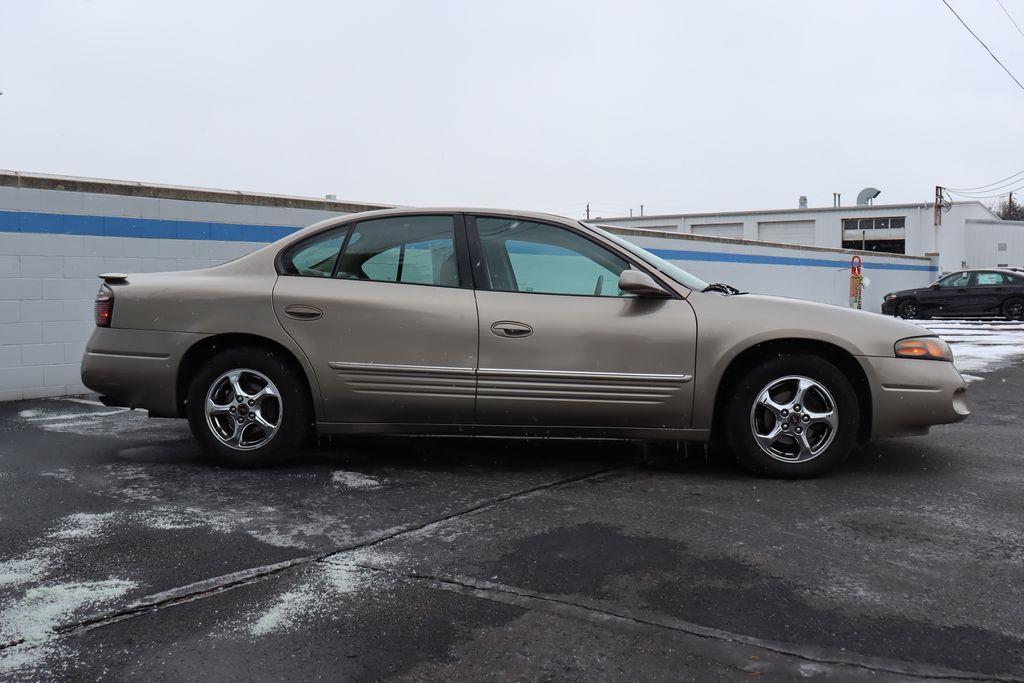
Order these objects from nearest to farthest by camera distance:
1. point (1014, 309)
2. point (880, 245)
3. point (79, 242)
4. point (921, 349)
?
point (921, 349), point (79, 242), point (1014, 309), point (880, 245)

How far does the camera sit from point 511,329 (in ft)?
14.5

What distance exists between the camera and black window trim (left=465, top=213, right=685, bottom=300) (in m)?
4.52

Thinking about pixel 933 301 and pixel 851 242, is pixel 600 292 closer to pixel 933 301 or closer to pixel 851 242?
pixel 933 301

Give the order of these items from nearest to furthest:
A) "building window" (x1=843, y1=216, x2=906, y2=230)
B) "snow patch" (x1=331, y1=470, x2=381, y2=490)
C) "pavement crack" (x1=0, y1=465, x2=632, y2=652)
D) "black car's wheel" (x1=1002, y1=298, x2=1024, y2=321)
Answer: "pavement crack" (x1=0, y1=465, x2=632, y2=652) < "snow patch" (x1=331, y1=470, x2=381, y2=490) < "black car's wheel" (x1=1002, y1=298, x2=1024, y2=321) < "building window" (x1=843, y1=216, x2=906, y2=230)

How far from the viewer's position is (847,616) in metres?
2.69

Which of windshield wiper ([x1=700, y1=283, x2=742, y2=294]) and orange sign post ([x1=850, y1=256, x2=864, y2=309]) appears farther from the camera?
orange sign post ([x1=850, y1=256, x2=864, y2=309])

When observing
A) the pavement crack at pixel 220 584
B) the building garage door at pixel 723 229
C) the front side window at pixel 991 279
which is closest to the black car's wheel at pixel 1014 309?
the front side window at pixel 991 279

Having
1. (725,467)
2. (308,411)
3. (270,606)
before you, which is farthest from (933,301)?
(270,606)

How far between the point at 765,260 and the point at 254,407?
19.7 meters

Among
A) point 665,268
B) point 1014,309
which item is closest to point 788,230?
point 1014,309

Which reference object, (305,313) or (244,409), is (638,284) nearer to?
(305,313)

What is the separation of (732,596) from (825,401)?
1869 millimetres

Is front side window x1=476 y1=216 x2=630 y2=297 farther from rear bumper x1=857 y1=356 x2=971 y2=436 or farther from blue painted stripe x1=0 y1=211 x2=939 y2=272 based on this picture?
blue painted stripe x1=0 y1=211 x2=939 y2=272

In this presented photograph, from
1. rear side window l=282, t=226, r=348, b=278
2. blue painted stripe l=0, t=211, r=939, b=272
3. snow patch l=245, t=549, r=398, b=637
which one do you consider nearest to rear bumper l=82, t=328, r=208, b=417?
rear side window l=282, t=226, r=348, b=278
